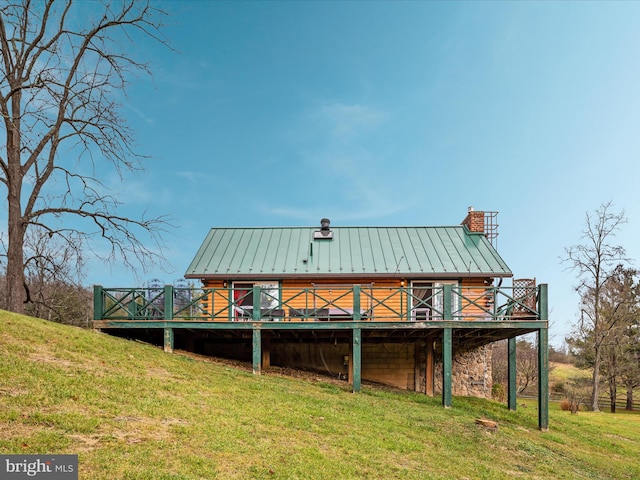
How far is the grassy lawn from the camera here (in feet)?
19.0

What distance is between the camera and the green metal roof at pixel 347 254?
1716 cm

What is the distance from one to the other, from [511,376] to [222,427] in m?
12.6

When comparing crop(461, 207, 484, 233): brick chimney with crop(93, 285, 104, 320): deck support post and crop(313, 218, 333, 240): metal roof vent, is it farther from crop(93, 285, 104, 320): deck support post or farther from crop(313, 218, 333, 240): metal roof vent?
crop(93, 285, 104, 320): deck support post

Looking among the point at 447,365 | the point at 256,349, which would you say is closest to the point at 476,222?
the point at 447,365

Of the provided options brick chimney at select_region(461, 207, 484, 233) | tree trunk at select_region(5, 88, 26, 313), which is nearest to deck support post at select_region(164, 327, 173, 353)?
tree trunk at select_region(5, 88, 26, 313)

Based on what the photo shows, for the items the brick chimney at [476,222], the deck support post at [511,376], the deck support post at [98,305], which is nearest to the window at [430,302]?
the deck support post at [511,376]

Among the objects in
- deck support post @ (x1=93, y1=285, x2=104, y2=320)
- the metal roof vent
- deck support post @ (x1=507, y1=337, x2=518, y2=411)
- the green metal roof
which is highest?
the metal roof vent

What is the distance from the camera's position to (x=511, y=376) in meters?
16.2

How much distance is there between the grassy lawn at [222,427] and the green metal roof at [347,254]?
17.3 feet

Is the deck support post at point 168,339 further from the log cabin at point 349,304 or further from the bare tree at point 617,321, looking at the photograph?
the bare tree at point 617,321

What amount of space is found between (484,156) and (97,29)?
1768 centimetres

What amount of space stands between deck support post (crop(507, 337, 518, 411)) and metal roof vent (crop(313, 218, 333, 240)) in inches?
329

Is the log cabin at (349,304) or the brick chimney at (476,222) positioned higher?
the brick chimney at (476,222)

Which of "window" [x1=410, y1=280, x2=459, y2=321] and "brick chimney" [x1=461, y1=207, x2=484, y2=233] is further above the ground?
"brick chimney" [x1=461, y1=207, x2=484, y2=233]
